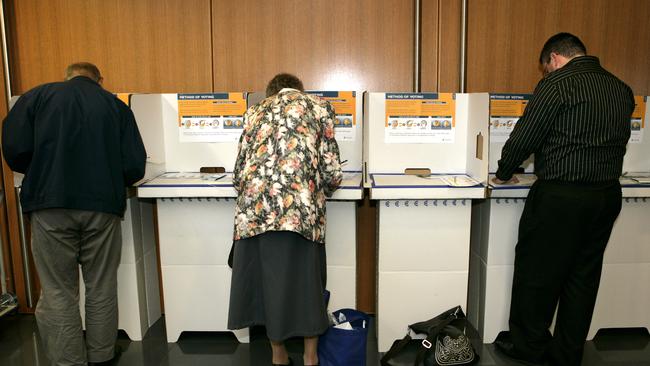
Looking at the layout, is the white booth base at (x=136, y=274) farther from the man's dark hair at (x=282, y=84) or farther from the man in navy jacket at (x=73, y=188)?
the man's dark hair at (x=282, y=84)

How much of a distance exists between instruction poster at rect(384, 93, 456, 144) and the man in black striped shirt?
1.76 ft

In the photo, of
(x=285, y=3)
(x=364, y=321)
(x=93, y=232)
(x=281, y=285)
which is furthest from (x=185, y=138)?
(x=364, y=321)

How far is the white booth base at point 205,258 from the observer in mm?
2543

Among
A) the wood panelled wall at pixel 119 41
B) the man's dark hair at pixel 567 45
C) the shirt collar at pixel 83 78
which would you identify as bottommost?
the shirt collar at pixel 83 78

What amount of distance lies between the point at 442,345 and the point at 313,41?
75.6 inches

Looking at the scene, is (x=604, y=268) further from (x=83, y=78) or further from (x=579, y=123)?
(x=83, y=78)

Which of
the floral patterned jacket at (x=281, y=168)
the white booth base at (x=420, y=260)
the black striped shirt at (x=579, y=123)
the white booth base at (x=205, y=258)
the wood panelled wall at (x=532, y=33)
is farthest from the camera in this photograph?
the wood panelled wall at (x=532, y=33)

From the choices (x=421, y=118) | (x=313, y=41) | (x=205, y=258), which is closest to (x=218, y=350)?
(x=205, y=258)

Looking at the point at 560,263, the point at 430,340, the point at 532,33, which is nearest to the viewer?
the point at 560,263

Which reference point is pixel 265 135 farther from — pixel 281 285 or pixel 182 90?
pixel 182 90

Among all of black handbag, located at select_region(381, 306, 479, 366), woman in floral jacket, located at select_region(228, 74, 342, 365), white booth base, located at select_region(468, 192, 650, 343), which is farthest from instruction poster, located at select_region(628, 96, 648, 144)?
woman in floral jacket, located at select_region(228, 74, 342, 365)

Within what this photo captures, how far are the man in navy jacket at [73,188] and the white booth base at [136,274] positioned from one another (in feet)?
0.81

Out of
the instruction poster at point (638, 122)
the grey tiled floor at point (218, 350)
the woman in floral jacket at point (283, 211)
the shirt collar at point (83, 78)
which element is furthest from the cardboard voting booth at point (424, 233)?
the shirt collar at point (83, 78)

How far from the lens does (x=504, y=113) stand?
2.80 meters
